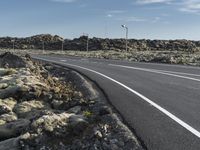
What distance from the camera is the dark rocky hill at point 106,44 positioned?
127812 millimetres

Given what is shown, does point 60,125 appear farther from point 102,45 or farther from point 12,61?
point 102,45

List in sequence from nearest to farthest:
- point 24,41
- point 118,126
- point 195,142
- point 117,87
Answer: point 195,142
point 118,126
point 117,87
point 24,41

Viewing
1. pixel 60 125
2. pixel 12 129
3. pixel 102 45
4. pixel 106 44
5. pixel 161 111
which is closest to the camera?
pixel 60 125

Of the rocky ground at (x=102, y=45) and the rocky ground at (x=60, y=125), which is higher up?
the rocky ground at (x=60, y=125)

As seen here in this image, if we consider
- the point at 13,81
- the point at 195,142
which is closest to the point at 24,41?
the point at 13,81

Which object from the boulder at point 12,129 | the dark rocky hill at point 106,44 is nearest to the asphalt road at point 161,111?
the boulder at point 12,129

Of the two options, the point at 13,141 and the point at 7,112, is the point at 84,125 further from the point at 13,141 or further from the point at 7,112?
the point at 7,112

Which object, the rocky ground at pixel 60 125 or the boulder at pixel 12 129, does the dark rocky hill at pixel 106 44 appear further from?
the boulder at pixel 12 129

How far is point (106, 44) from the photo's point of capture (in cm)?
13462

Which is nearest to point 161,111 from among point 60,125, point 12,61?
point 60,125

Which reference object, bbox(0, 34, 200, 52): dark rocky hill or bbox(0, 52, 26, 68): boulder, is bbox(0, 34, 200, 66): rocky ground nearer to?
bbox(0, 34, 200, 52): dark rocky hill

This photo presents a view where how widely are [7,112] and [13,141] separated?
12.6 feet

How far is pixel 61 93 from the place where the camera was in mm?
15969

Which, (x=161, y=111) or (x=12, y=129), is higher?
(x=161, y=111)
